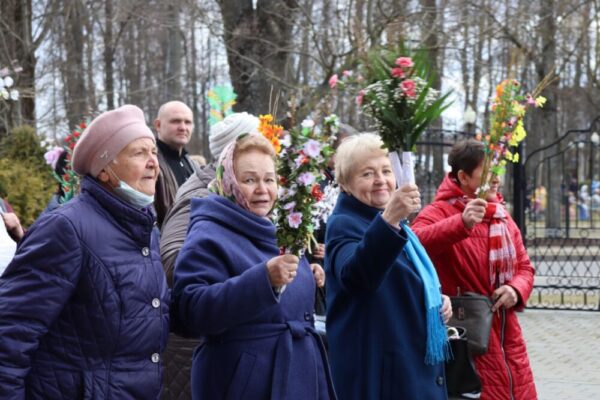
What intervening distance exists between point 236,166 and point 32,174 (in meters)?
10.8

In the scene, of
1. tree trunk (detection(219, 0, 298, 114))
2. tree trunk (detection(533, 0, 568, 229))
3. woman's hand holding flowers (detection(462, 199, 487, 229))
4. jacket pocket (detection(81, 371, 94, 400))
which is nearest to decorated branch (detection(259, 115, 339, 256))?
jacket pocket (detection(81, 371, 94, 400))

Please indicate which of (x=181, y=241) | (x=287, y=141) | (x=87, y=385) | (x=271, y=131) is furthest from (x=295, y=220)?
(x=181, y=241)

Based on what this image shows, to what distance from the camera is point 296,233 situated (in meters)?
3.47

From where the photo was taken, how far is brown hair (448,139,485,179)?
5484 millimetres

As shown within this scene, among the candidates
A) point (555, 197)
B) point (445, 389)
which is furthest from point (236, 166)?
point (555, 197)

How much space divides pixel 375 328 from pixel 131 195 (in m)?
1.41

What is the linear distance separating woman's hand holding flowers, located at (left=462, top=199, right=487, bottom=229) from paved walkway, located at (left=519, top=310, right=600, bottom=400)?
12.3 ft

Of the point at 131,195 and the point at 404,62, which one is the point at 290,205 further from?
the point at 404,62

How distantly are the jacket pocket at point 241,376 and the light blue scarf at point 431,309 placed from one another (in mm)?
961

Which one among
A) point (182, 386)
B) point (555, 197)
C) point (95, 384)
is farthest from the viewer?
point (555, 197)

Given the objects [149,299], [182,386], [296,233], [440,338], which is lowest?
[182,386]

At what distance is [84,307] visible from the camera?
3.30 meters

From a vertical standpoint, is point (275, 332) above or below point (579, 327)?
above

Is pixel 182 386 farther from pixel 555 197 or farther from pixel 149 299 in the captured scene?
pixel 555 197
